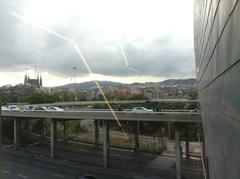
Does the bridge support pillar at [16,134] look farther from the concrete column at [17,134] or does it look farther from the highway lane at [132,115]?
the highway lane at [132,115]

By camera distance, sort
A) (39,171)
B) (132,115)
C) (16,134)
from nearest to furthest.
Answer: (39,171) → (132,115) → (16,134)

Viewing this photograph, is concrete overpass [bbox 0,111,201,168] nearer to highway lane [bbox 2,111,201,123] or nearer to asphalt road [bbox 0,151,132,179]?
highway lane [bbox 2,111,201,123]

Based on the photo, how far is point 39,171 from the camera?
107ft

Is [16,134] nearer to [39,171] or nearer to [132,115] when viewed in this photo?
[39,171]

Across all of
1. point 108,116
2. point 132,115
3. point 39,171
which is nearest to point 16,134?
point 39,171

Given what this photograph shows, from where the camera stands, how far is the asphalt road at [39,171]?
3021 cm

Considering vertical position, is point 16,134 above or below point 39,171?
above

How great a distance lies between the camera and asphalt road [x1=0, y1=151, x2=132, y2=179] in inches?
1189

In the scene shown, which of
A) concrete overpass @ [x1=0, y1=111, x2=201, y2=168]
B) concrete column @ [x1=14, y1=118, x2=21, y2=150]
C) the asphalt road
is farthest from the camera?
concrete column @ [x1=14, y1=118, x2=21, y2=150]

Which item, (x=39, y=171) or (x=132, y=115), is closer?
(x=39, y=171)

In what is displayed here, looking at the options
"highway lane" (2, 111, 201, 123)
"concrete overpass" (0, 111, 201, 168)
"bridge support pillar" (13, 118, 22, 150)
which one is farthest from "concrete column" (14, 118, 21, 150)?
"highway lane" (2, 111, 201, 123)

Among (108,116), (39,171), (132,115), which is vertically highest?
(132,115)

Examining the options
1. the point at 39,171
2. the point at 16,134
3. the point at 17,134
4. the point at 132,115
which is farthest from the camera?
the point at 17,134

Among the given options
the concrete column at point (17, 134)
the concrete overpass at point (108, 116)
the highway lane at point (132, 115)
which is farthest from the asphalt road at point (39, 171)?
the concrete column at point (17, 134)
